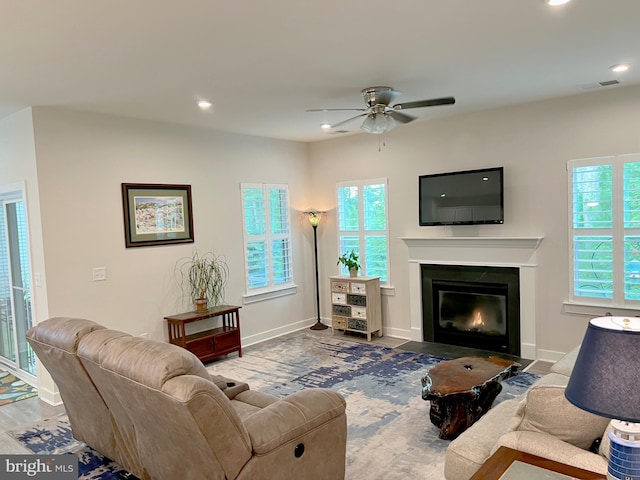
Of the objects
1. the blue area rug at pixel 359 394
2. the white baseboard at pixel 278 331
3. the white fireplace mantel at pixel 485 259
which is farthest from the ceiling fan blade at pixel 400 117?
the white baseboard at pixel 278 331

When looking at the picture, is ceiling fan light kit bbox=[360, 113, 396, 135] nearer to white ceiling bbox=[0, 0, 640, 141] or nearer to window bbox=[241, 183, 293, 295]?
white ceiling bbox=[0, 0, 640, 141]

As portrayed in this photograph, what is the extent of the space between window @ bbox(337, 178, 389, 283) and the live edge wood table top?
2.75 meters

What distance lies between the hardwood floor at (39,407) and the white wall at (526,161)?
308mm

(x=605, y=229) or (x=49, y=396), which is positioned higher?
(x=605, y=229)

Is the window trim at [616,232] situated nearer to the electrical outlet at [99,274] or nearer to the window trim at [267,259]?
the window trim at [267,259]

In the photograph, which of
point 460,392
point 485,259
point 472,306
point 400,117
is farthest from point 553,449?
point 472,306

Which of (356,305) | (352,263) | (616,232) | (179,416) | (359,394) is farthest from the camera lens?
(352,263)

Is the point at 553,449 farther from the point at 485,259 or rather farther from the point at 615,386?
the point at 485,259

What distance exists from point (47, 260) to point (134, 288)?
92cm

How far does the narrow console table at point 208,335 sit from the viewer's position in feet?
16.4

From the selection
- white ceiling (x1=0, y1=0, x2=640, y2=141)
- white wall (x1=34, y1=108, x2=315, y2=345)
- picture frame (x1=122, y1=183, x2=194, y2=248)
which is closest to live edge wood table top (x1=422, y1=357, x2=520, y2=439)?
white ceiling (x1=0, y1=0, x2=640, y2=141)

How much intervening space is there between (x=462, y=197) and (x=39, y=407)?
4.89m

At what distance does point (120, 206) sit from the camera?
477cm

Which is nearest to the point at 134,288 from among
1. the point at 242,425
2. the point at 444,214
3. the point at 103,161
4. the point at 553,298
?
the point at 103,161
